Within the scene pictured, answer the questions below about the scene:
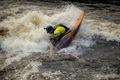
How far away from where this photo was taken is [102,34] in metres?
11.1

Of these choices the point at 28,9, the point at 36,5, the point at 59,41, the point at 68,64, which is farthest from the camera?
the point at 36,5

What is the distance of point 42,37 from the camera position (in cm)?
1036

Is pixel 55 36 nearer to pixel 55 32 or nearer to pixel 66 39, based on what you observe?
pixel 55 32

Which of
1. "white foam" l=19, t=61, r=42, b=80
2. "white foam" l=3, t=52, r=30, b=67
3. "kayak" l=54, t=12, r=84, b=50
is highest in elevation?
"kayak" l=54, t=12, r=84, b=50

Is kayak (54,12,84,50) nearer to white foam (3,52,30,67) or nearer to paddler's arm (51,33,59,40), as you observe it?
paddler's arm (51,33,59,40)

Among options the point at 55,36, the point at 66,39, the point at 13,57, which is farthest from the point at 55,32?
the point at 13,57

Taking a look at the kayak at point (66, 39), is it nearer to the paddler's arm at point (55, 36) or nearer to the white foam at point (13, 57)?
the paddler's arm at point (55, 36)

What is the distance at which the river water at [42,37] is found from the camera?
7473 millimetres

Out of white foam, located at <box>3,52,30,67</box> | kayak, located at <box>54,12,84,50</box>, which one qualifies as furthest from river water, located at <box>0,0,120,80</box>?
kayak, located at <box>54,12,84,50</box>

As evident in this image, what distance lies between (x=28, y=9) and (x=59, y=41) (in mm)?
6649

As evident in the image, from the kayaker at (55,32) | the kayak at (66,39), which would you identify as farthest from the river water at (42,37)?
the kayaker at (55,32)

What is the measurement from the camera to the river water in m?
7.47

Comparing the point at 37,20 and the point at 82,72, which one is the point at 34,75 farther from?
the point at 37,20

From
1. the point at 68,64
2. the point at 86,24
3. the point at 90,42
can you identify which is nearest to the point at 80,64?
the point at 68,64
